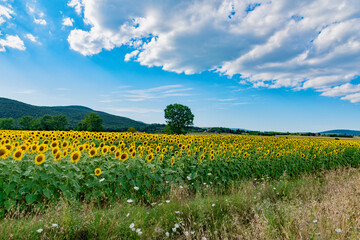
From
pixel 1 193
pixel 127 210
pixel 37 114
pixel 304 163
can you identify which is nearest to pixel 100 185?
pixel 127 210

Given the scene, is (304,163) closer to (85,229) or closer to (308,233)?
(308,233)

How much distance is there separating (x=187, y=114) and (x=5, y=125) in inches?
2140

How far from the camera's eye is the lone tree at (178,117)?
51219mm

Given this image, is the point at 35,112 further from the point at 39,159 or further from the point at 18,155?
the point at 39,159

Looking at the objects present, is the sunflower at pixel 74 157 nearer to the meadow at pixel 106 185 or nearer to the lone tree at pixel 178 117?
the meadow at pixel 106 185

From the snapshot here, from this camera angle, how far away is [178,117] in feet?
169

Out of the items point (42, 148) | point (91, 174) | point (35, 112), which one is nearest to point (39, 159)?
point (91, 174)

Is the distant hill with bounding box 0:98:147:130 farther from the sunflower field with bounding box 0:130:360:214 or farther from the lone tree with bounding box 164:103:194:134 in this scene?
the sunflower field with bounding box 0:130:360:214

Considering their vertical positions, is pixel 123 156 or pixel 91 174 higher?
pixel 123 156

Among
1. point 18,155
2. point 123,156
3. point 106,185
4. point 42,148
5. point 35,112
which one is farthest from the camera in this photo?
point 35,112

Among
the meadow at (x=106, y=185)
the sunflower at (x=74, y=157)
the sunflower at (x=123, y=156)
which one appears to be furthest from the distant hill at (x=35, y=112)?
the sunflower at (x=74, y=157)

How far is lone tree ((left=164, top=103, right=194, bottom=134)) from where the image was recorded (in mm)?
51219

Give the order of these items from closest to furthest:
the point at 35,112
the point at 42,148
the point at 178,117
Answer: the point at 42,148, the point at 178,117, the point at 35,112

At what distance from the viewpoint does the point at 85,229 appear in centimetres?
340
